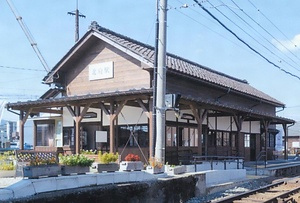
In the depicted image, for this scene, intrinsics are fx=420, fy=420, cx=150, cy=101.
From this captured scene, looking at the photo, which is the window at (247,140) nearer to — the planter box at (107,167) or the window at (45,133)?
the window at (45,133)

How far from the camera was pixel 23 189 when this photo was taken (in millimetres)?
7969

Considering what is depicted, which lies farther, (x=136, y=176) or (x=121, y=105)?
(x=121, y=105)

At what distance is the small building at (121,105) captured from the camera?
17.7m

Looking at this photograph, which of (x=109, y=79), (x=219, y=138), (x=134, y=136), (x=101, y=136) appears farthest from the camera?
(x=219, y=138)

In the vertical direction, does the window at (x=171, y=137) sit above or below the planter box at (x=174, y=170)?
above

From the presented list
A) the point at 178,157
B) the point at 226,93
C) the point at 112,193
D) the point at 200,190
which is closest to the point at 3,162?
the point at 112,193

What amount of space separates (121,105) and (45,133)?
362 inches

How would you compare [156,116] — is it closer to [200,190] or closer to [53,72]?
[200,190]

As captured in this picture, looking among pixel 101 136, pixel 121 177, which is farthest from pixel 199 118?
pixel 121 177

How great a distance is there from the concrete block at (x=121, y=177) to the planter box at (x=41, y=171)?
170cm

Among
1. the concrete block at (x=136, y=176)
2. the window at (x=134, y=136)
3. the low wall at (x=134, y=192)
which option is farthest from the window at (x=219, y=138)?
the concrete block at (x=136, y=176)

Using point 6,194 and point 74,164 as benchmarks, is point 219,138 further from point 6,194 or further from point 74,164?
point 6,194

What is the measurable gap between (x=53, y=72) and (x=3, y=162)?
35.3ft

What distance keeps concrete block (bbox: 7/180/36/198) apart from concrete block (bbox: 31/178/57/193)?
0.11 metres
